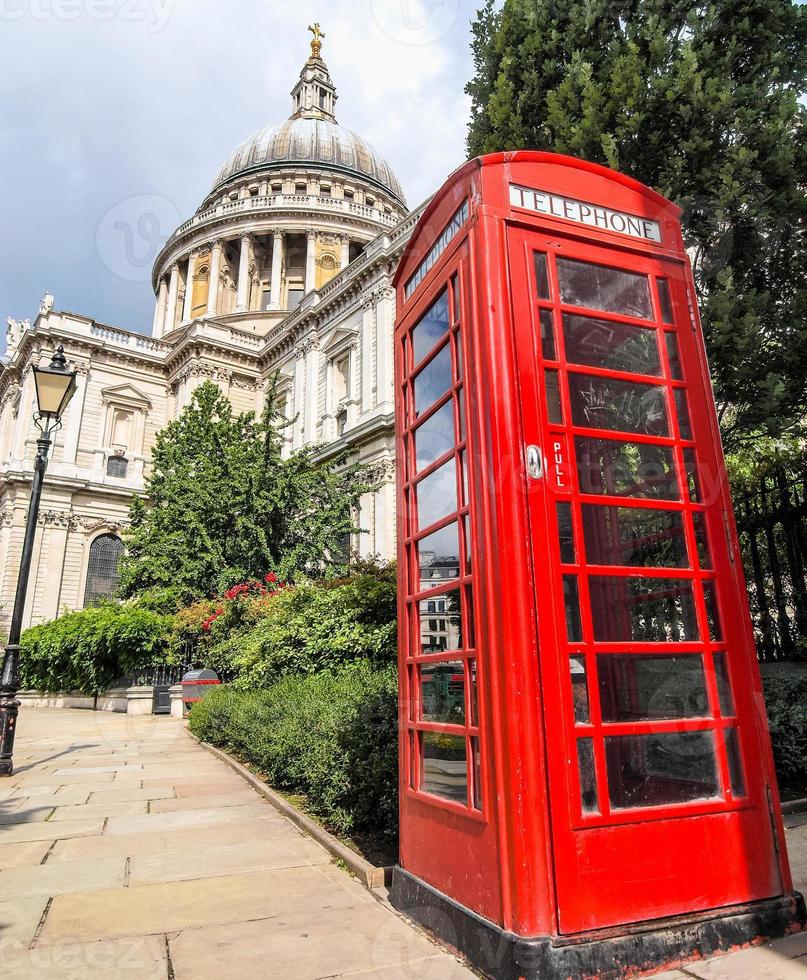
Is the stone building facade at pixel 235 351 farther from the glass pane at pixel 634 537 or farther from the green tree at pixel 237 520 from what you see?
the glass pane at pixel 634 537

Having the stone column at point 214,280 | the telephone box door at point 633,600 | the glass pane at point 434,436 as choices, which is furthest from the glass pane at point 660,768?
the stone column at point 214,280

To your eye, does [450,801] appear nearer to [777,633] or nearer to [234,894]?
[234,894]

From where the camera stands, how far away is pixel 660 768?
2857 mm

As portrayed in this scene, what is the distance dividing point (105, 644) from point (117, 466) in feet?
76.4

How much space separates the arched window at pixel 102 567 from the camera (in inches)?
1486

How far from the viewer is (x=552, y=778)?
2637 millimetres

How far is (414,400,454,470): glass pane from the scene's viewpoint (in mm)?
3451

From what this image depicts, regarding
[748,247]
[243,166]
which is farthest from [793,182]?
[243,166]

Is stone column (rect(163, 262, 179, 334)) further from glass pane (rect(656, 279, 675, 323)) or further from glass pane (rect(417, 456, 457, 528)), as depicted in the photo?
glass pane (rect(656, 279, 675, 323))

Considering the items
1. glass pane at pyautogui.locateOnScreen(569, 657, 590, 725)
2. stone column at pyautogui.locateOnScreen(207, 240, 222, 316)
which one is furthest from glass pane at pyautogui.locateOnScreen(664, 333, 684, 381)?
stone column at pyautogui.locateOnScreen(207, 240, 222, 316)

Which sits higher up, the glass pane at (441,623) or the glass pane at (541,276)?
the glass pane at (541,276)

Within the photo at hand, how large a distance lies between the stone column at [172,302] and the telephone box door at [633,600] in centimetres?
5428

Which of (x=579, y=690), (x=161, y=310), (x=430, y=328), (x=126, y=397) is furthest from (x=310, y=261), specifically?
(x=579, y=690)

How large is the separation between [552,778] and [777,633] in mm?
6730
